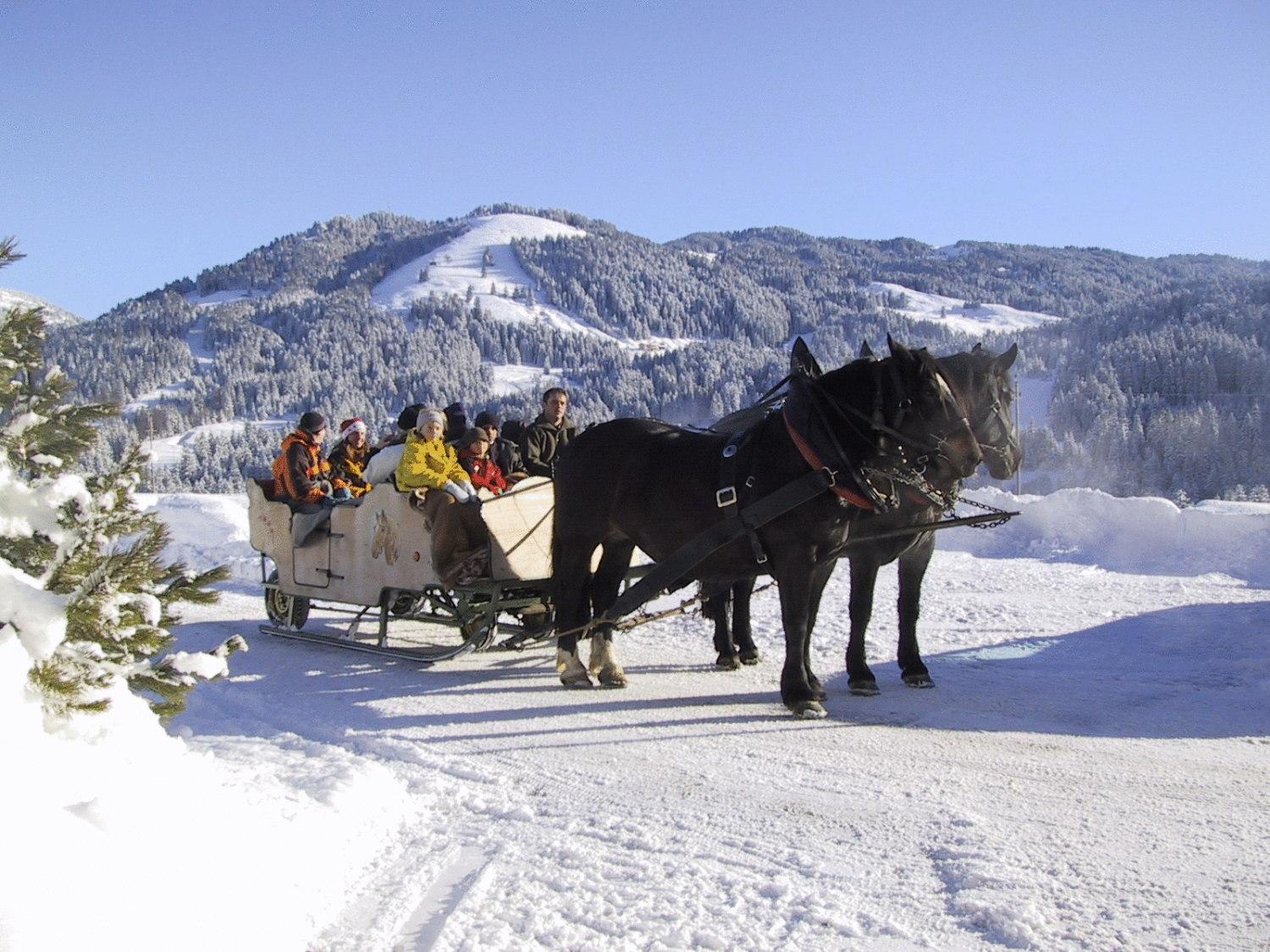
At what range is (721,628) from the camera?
22.5ft

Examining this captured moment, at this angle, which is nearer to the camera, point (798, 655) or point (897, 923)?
point (897, 923)

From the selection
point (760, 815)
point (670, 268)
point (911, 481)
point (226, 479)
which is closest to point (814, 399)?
point (911, 481)

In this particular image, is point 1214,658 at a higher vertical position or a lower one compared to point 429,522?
lower

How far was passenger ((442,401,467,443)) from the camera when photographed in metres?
8.98

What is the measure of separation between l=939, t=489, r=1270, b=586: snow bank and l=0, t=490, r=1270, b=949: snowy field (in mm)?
3533

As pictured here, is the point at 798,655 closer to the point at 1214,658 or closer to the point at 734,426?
the point at 734,426

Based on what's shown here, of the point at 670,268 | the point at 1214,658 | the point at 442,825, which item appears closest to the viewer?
the point at 442,825

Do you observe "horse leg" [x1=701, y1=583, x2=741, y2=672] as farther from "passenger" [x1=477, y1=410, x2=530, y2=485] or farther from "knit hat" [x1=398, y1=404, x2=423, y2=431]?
"knit hat" [x1=398, y1=404, x2=423, y2=431]

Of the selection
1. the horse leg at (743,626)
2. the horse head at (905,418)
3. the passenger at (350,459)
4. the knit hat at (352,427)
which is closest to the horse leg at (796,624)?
the horse head at (905,418)

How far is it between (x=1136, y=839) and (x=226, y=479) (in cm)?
6122

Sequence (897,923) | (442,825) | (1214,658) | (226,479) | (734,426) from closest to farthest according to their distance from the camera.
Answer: (897,923), (442,825), (1214,658), (734,426), (226,479)

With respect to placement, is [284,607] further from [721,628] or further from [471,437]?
[721,628]

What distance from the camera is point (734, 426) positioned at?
7.18 metres

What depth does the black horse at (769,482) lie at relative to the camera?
5484mm
